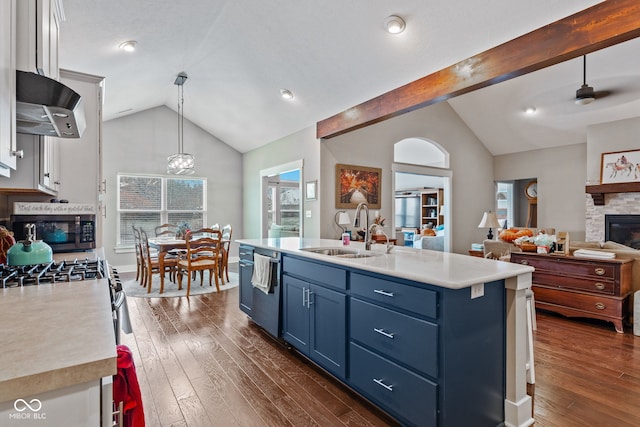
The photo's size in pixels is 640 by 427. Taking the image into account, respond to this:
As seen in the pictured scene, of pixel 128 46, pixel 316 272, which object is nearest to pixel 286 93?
pixel 128 46

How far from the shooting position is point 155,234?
23.1 ft

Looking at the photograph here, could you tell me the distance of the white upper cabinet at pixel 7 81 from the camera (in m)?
1.20

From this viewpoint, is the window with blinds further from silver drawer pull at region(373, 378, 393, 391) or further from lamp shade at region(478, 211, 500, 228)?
silver drawer pull at region(373, 378, 393, 391)

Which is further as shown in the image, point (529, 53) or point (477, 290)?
point (529, 53)

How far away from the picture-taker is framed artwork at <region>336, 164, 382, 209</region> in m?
5.58

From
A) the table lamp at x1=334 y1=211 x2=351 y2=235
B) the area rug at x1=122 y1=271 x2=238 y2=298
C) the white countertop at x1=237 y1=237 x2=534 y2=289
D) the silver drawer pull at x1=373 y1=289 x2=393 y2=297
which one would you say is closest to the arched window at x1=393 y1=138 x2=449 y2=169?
the table lamp at x1=334 y1=211 x2=351 y2=235

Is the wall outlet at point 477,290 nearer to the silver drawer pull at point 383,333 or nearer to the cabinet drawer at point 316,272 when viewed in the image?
the silver drawer pull at point 383,333

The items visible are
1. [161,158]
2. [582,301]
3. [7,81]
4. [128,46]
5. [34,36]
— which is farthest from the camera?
[161,158]

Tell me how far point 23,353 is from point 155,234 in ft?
22.6

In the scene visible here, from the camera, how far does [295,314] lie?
2.83m

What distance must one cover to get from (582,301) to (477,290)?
290 centimetres

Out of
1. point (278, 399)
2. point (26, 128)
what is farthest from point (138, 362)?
point (26, 128)

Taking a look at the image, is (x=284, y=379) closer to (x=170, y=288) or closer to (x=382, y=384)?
(x=382, y=384)

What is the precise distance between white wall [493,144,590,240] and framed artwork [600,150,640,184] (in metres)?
0.72
